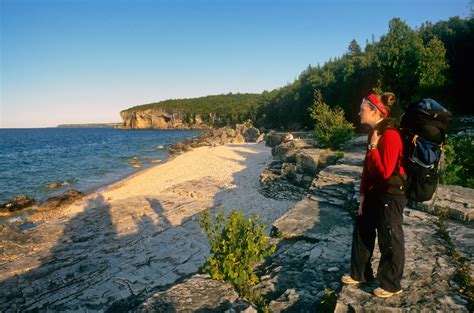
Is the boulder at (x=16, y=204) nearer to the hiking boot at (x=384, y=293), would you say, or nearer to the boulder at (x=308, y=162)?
the boulder at (x=308, y=162)

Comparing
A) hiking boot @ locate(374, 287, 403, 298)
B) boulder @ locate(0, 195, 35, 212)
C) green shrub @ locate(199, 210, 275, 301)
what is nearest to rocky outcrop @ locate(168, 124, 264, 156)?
boulder @ locate(0, 195, 35, 212)

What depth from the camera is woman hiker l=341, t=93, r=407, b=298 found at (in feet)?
10.9

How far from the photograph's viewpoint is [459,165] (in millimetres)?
8219

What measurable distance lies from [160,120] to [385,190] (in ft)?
555

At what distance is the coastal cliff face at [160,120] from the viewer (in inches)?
5768

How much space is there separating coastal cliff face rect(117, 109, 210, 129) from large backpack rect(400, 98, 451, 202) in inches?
5386

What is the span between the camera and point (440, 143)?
3234 mm

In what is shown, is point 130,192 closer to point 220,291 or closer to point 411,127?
point 220,291

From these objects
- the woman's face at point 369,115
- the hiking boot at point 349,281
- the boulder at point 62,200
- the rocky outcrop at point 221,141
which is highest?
the woman's face at point 369,115

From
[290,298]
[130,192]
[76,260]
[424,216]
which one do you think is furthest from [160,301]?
[130,192]

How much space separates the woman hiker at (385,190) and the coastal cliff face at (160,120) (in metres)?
137

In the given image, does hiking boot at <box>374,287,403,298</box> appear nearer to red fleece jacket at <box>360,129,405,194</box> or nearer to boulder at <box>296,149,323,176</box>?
red fleece jacket at <box>360,129,405,194</box>

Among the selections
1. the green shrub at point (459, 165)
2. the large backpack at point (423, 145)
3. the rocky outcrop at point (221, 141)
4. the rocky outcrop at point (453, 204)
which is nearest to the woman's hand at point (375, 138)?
the large backpack at point (423, 145)

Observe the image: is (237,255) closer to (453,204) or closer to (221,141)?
(453,204)
